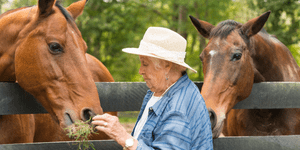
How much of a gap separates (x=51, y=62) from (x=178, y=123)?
118 centimetres

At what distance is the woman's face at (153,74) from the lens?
1.76 meters

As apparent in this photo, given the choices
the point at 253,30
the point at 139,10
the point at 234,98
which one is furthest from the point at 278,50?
the point at 139,10

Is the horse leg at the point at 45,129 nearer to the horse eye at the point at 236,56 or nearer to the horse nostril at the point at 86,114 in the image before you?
the horse nostril at the point at 86,114

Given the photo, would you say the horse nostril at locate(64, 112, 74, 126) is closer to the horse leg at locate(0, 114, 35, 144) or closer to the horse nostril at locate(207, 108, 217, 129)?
the horse leg at locate(0, 114, 35, 144)

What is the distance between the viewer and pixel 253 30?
10.5ft

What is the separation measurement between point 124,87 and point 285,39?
9795mm

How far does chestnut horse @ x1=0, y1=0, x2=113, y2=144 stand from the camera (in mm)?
2139

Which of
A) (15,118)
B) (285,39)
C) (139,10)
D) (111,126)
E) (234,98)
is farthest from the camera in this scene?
(139,10)

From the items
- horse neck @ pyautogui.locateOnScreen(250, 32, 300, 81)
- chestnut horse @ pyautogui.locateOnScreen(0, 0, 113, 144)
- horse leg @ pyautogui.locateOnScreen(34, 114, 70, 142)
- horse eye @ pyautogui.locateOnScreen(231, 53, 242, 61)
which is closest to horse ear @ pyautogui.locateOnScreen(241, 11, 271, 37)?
horse neck @ pyautogui.locateOnScreen(250, 32, 300, 81)

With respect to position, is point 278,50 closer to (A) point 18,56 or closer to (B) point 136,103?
(B) point 136,103

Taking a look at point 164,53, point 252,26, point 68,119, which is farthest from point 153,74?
point 252,26

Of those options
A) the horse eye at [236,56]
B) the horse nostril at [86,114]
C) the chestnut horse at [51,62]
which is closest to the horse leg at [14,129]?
the chestnut horse at [51,62]

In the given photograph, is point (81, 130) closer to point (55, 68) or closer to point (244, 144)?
point (55, 68)

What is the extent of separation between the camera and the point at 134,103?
2.69m
